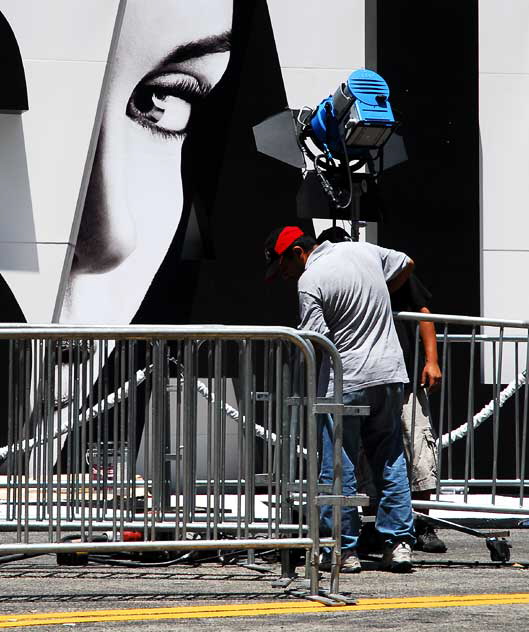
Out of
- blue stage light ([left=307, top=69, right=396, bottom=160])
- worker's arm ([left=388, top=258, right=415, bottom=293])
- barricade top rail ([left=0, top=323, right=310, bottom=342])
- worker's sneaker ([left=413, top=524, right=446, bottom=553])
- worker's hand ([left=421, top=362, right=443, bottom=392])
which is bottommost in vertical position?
worker's sneaker ([left=413, top=524, right=446, bottom=553])

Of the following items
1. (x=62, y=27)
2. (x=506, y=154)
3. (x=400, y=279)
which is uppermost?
(x=62, y=27)

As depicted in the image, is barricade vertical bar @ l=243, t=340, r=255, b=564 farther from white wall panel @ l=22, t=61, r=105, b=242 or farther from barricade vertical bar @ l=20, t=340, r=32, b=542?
white wall panel @ l=22, t=61, r=105, b=242

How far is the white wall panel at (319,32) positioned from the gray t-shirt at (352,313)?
514 centimetres

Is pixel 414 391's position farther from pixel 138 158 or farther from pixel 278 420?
pixel 138 158

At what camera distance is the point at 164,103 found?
11.8 m

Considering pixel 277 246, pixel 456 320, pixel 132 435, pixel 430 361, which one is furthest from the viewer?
pixel 430 361

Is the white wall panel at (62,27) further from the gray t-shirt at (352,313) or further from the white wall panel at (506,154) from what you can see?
the gray t-shirt at (352,313)

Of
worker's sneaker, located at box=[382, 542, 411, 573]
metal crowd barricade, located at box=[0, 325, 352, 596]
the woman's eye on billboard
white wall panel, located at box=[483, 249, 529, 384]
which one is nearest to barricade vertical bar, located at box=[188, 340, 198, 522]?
metal crowd barricade, located at box=[0, 325, 352, 596]

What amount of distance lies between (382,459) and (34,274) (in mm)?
5307

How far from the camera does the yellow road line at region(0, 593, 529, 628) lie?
5516 mm

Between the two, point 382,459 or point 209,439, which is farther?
point 382,459

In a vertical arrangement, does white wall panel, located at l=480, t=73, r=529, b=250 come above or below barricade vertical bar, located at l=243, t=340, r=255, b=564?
above

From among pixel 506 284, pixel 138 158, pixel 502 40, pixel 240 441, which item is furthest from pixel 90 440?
pixel 502 40

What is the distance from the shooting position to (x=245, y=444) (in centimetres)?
643
